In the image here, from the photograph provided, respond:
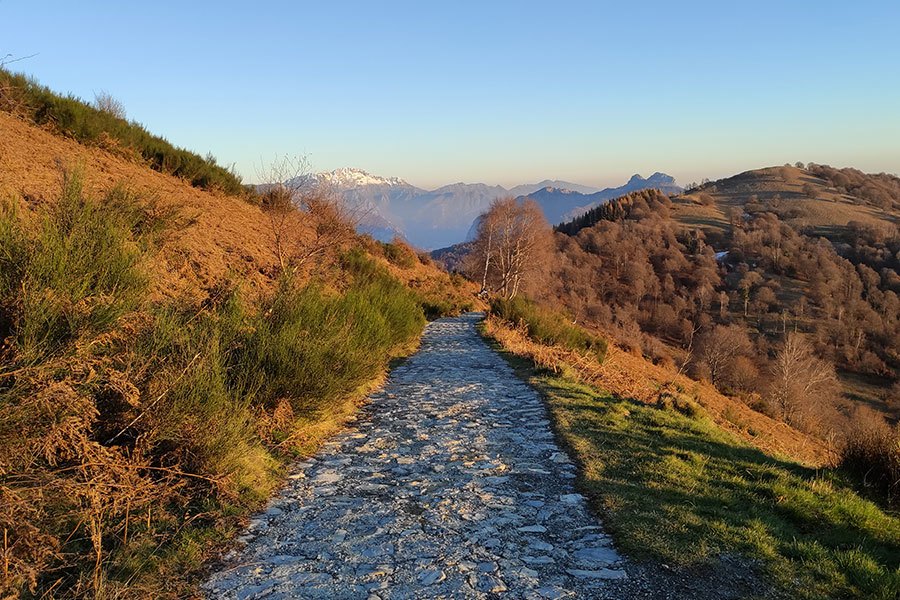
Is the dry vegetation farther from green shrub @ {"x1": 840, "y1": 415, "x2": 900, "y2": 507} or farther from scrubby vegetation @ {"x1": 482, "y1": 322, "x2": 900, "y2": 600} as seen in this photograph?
scrubby vegetation @ {"x1": 482, "y1": 322, "x2": 900, "y2": 600}

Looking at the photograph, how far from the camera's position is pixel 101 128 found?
12.7 metres

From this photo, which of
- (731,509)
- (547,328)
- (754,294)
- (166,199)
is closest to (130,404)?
(731,509)

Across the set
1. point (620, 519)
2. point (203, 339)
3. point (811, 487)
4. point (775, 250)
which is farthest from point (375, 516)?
point (775, 250)

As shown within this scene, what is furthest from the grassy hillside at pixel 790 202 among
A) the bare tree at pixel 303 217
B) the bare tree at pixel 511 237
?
the bare tree at pixel 303 217

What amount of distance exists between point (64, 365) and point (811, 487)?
21.2ft

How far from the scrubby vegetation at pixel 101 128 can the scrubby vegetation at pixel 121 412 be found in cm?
826

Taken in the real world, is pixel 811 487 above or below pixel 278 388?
below

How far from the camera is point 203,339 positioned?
175 inches

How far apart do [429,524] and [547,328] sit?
43.0ft

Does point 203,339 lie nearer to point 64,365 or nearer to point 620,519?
point 64,365

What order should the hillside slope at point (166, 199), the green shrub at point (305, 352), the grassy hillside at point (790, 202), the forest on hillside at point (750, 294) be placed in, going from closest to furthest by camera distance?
1. the green shrub at point (305, 352)
2. the hillside slope at point (166, 199)
3. the forest on hillside at point (750, 294)
4. the grassy hillside at point (790, 202)

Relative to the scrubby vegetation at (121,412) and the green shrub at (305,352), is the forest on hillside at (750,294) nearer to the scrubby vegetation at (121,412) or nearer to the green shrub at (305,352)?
the green shrub at (305,352)

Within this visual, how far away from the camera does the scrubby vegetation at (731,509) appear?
315 cm

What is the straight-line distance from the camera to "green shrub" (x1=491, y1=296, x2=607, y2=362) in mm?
15742
